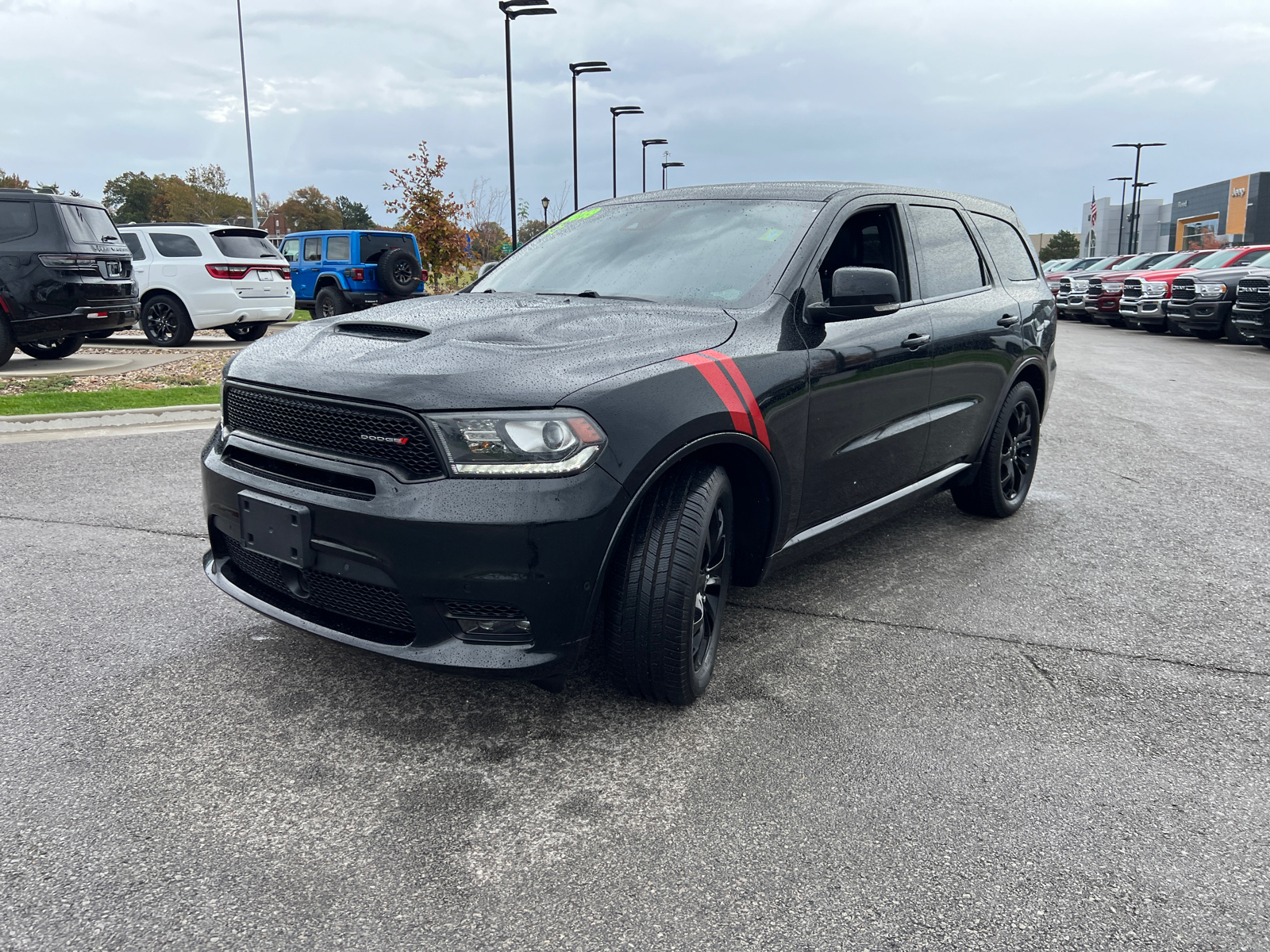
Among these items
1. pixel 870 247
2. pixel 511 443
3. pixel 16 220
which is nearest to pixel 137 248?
pixel 16 220

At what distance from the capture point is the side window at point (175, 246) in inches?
552

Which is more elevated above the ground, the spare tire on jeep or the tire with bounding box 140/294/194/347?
the spare tire on jeep

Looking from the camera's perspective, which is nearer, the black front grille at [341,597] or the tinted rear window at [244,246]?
the black front grille at [341,597]

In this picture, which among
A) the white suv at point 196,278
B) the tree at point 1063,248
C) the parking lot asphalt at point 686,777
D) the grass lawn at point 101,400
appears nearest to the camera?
the parking lot asphalt at point 686,777

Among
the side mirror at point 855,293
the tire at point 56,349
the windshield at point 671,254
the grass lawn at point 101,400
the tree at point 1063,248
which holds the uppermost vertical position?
the tree at point 1063,248

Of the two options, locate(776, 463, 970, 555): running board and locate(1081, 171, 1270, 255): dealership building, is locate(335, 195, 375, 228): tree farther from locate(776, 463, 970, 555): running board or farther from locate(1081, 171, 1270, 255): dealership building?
locate(776, 463, 970, 555): running board

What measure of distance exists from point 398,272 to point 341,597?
18083mm

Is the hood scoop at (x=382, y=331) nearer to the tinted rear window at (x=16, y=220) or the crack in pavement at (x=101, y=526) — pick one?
the crack in pavement at (x=101, y=526)

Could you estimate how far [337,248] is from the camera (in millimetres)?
20031

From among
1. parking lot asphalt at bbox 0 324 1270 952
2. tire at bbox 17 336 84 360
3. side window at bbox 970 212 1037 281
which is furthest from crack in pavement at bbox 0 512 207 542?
tire at bbox 17 336 84 360

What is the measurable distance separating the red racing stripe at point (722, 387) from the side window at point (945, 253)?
1724 mm

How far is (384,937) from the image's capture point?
209 centimetres

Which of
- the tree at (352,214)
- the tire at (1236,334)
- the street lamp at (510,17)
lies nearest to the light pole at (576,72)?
the street lamp at (510,17)

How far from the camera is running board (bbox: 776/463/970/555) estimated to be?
363 centimetres
